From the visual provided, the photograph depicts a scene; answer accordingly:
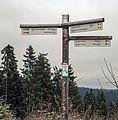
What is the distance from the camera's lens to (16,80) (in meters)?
33.4

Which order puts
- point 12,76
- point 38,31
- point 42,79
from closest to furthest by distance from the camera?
point 38,31 → point 12,76 → point 42,79

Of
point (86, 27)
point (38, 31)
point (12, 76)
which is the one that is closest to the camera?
point (86, 27)

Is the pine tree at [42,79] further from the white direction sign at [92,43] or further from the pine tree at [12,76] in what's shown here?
the white direction sign at [92,43]

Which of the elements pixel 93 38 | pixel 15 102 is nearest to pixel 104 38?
pixel 93 38

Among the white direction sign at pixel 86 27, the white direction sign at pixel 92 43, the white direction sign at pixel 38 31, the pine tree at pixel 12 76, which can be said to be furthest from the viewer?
the pine tree at pixel 12 76

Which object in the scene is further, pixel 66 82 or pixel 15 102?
Answer: pixel 15 102

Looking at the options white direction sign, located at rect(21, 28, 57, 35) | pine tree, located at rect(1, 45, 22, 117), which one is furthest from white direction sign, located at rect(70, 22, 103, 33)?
pine tree, located at rect(1, 45, 22, 117)

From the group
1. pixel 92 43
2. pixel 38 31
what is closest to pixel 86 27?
pixel 92 43

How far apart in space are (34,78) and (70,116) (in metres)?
27.8

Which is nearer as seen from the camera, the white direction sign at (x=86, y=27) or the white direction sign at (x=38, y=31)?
the white direction sign at (x=86, y=27)

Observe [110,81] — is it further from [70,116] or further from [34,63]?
[34,63]

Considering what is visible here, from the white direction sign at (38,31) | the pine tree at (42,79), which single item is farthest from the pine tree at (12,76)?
the white direction sign at (38,31)

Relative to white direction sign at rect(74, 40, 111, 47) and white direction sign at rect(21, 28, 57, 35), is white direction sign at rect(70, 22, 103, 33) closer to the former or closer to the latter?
white direction sign at rect(74, 40, 111, 47)

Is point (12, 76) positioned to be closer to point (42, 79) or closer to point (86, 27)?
point (42, 79)
